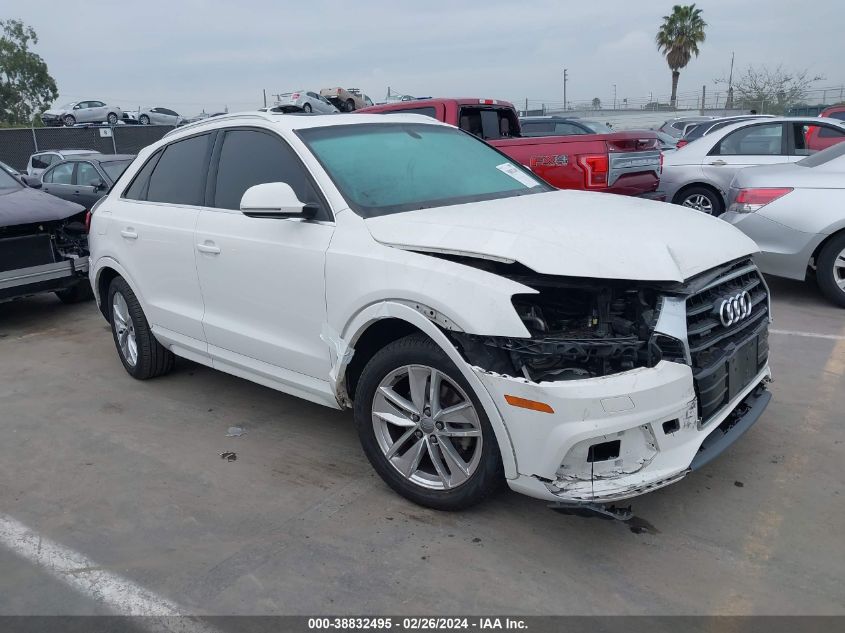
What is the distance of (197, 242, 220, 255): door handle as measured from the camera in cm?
413

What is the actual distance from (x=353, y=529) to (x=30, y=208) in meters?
5.68

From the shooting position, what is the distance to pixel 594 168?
24.4ft

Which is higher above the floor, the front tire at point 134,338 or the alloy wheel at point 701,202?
the alloy wheel at point 701,202

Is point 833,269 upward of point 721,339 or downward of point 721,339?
downward

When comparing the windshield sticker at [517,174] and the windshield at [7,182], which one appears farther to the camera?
the windshield at [7,182]

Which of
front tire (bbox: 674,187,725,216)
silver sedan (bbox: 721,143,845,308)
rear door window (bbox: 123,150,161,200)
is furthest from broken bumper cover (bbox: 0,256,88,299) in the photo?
front tire (bbox: 674,187,725,216)

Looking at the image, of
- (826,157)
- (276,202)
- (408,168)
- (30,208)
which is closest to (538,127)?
(826,157)

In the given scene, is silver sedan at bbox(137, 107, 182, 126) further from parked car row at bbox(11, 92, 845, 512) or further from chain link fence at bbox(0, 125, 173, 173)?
parked car row at bbox(11, 92, 845, 512)

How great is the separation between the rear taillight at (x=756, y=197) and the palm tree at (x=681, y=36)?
133 feet

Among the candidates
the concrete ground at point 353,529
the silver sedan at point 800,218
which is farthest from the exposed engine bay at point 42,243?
the silver sedan at point 800,218

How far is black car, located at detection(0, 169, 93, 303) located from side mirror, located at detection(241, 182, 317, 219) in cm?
435

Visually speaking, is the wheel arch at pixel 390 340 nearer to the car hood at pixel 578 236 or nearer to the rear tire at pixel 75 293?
the car hood at pixel 578 236

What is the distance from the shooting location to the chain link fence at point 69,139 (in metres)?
22.8

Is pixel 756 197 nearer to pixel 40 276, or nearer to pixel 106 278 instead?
pixel 106 278
